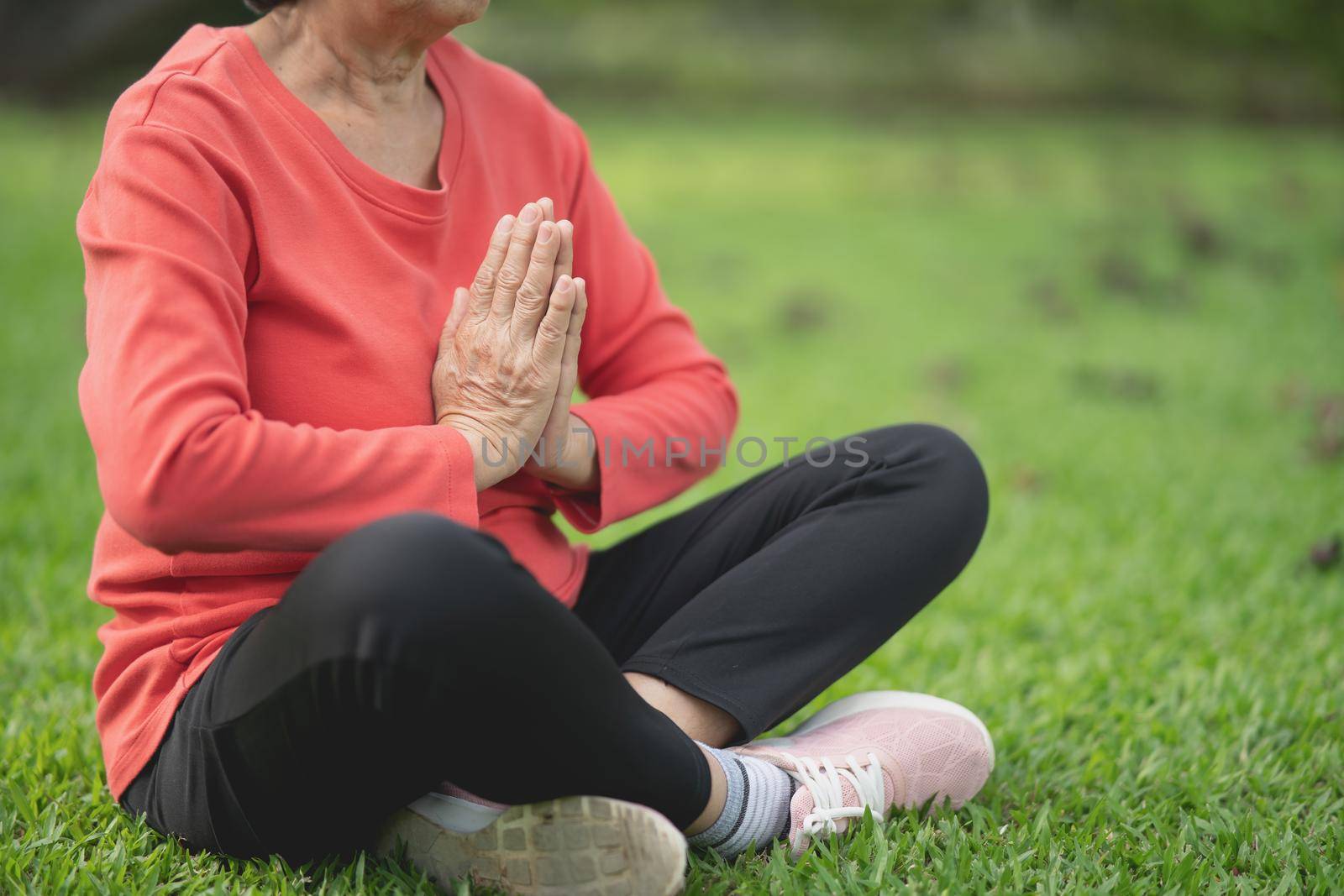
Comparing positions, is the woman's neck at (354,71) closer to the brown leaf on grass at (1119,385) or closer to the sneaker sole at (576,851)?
the sneaker sole at (576,851)

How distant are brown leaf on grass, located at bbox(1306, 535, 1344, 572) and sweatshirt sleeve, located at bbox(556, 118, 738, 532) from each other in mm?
1781

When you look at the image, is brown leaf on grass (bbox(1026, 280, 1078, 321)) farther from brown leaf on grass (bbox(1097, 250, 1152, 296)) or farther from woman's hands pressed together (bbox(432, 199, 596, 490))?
woman's hands pressed together (bbox(432, 199, 596, 490))

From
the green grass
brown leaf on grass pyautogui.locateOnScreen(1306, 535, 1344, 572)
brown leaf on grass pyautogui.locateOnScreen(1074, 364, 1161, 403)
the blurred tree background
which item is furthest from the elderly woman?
the blurred tree background

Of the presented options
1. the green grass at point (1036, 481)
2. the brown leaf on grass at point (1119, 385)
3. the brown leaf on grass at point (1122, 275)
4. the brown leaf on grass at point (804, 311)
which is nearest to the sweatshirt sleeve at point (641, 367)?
the green grass at point (1036, 481)

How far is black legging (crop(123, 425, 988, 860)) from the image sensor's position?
1.29 meters

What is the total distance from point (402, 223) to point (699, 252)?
561 centimetres

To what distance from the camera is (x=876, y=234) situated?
25.8ft

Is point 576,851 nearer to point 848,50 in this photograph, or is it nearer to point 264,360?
point 264,360

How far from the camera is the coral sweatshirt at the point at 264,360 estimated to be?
1327 mm

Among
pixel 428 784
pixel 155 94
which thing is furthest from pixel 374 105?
pixel 428 784

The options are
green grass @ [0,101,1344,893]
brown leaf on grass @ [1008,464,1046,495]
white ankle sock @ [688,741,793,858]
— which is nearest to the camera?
white ankle sock @ [688,741,793,858]

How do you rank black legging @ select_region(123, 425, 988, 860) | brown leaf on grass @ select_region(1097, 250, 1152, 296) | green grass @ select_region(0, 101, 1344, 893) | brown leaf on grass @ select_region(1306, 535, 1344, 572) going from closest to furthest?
black legging @ select_region(123, 425, 988, 860)
green grass @ select_region(0, 101, 1344, 893)
brown leaf on grass @ select_region(1306, 535, 1344, 572)
brown leaf on grass @ select_region(1097, 250, 1152, 296)

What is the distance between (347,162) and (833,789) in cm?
107

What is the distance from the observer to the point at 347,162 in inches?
63.2
